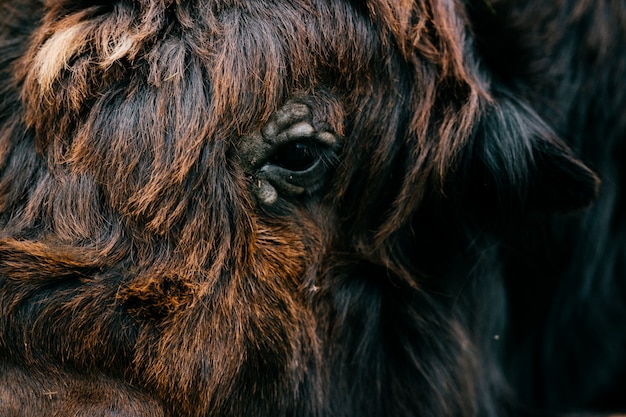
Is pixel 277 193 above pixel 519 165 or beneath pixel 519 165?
beneath

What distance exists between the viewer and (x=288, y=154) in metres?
2.35

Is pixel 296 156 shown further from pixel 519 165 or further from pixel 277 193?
pixel 519 165

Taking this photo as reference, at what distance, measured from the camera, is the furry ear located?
2.60m

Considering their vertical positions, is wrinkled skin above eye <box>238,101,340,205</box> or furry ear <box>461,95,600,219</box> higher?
furry ear <box>461,95,600,219</box>

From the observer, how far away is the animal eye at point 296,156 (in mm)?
2338

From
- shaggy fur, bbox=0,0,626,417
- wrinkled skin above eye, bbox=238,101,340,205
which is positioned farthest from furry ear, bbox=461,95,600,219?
wrinkled skin above eye, bbox=238,101,340,205

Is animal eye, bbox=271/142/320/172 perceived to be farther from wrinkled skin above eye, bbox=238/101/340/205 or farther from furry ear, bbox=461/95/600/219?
furry ear, bbox=461/95/600/219

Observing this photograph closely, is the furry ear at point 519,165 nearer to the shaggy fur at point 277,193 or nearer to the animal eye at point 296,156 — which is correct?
the shaggy fur at point 277,193

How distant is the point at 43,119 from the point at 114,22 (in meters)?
0.35

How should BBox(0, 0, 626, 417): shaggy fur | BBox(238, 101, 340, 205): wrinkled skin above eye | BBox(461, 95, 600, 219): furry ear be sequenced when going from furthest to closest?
BBox(461, 95, 600, 219): furry ear
BBox(238, 101, 340, 205): wrinkled skin above eye
BBox(0, 0, 626, 417): shaggy fur

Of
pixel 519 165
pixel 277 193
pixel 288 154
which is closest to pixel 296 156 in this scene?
pixel 288 154

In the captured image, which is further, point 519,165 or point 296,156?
point 519,165

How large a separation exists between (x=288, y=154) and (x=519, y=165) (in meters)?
0.83

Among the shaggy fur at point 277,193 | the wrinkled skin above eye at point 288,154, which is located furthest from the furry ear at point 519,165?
the wrinkled skin above eye at point 288,154
